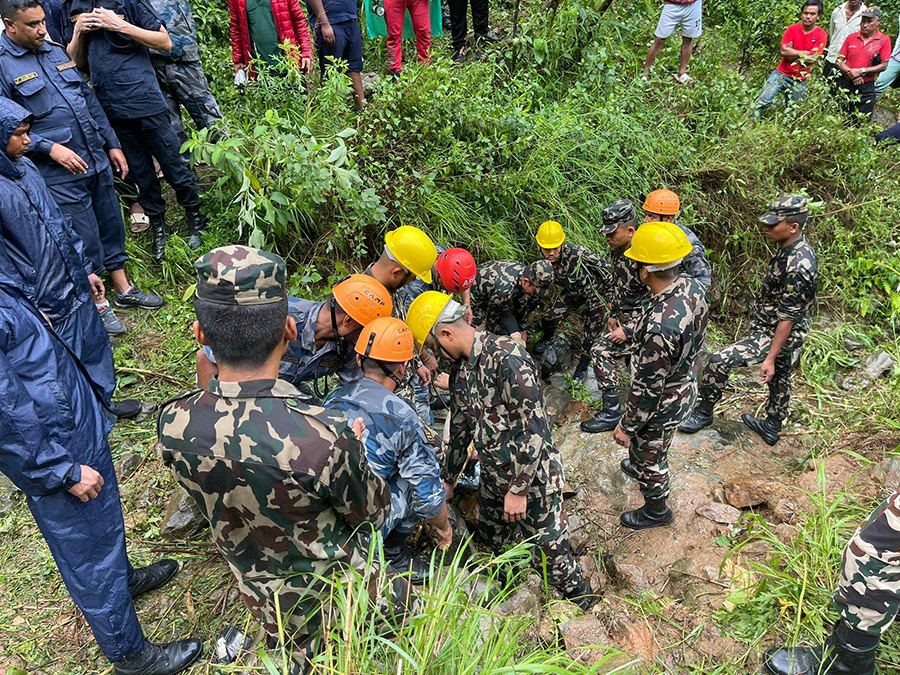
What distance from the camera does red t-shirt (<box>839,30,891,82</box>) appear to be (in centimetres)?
749

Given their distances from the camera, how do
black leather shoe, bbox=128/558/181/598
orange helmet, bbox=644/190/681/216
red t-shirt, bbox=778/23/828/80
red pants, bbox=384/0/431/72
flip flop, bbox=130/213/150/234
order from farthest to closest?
red t-shirt, bbox=778/23/828/80 < red pants, bbox=384/0/431/72 < flip flop, bbox=130/213/150/234 < orange helmet, bbox=644/190/681/216 < black leather shoe, bbox=128/558/181/598

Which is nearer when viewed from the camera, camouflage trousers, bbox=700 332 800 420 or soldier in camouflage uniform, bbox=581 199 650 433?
camouflage trousers, bbox=700 332 800 420

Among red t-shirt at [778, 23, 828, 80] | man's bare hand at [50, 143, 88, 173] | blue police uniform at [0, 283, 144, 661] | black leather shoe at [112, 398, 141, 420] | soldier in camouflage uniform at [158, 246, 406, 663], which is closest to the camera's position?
soldier in camouflage uniform at [158, 246, 406, 663]

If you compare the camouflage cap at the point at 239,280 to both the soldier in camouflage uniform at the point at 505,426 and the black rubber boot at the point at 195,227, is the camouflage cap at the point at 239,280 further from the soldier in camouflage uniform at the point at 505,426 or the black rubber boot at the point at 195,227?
the black rubber boot at the point at 195,227

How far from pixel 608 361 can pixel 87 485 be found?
12.6 ft

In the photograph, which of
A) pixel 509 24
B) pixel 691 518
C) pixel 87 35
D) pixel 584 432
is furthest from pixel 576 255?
pixel 509 24

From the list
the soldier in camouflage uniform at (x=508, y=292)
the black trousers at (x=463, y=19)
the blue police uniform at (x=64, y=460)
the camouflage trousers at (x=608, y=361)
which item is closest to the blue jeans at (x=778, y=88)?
the black trousers at (x=463, y=19)

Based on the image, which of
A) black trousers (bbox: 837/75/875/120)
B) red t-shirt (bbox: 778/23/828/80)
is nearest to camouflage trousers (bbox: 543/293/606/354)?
red t-shirt (bbox: 778/23/828/80)

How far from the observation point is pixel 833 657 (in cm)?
260

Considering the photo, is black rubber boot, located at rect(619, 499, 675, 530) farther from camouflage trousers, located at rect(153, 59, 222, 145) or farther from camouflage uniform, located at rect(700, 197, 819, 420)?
camouflage trousers, located at rect(153, 59, 222, 145)

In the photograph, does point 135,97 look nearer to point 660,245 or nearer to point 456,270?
point 456,270

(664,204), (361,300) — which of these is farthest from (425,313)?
(664,204)

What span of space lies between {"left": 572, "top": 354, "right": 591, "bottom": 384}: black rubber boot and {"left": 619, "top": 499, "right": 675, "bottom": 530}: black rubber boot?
171 cm

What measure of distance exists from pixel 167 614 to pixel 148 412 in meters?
1.57
